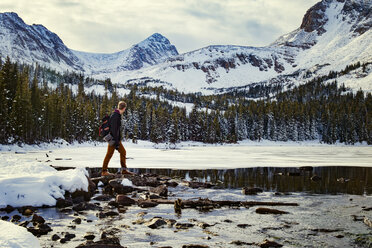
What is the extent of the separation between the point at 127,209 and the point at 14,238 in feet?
19.4

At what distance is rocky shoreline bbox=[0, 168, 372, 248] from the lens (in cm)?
739

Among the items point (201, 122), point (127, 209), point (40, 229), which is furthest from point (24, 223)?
point (201, 122)

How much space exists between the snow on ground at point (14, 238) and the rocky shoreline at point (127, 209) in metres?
1.47

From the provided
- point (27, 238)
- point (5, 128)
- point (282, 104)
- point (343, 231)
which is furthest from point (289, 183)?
point (282, 104)

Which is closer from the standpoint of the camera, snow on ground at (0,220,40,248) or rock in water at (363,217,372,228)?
snow on ground at (0,220,40,248)

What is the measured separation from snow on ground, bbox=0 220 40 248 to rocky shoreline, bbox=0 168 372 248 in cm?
147

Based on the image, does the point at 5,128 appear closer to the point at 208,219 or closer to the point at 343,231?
the point at 208,219

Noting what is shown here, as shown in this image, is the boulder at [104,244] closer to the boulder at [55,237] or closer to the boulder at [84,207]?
the boulder at [55,237]

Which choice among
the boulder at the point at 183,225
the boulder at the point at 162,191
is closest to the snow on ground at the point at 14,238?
the boulder at the point at 183,225

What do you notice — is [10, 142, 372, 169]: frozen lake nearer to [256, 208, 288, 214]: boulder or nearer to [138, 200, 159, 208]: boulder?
[138, 200, 159, 208]: boulder

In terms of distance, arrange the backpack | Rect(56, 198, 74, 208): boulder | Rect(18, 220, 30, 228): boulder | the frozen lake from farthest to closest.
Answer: the frozen lake → the backpack → Rect(56, 198, 74, 208): boulder → Rect(18, 220, 30, 228): boulder

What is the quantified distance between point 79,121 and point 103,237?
78.7m

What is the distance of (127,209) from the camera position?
10727mm

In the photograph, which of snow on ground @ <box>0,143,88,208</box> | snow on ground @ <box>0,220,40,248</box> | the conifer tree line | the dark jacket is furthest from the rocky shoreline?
the conifer tree line
